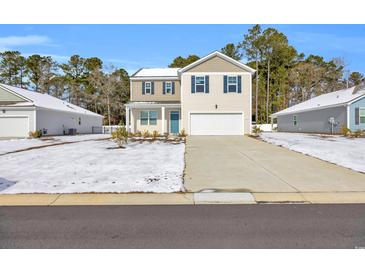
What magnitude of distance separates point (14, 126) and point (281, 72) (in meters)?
40.7

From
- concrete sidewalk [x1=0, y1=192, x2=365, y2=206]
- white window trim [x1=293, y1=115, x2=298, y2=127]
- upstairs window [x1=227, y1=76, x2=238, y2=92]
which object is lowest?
concrete sidewalk [x1=0, y1=192, x2=365, y2=206]

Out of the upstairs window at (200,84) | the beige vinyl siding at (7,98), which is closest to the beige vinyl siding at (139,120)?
the upstairs window at (200,84)

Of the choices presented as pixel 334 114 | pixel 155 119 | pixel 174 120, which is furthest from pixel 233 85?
pixel 334 114

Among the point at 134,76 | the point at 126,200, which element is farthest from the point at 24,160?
the point at 134,76

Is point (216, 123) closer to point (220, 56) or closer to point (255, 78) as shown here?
point (220, 56)

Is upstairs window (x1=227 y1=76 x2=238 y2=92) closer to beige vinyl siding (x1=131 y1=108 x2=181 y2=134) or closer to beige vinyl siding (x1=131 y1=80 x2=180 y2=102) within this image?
beige vinyl siding (x1=131 y1=108 x2=181 y2=134)

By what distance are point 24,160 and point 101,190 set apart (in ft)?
21.4

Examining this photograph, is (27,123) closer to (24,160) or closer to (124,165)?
(24,160)

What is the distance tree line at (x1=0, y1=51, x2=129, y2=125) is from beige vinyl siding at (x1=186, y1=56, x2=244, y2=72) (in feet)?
90.7

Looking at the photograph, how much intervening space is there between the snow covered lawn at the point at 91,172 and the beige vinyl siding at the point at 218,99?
42.7 ft

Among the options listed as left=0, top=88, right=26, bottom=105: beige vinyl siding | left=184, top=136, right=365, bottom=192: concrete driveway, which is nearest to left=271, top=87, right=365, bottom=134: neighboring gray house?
left=184, top=136, right=365, bottom=192: concrete driveway

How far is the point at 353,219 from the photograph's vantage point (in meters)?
5.23

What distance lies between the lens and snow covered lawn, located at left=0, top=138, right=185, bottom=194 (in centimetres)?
797

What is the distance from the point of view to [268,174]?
943cm
